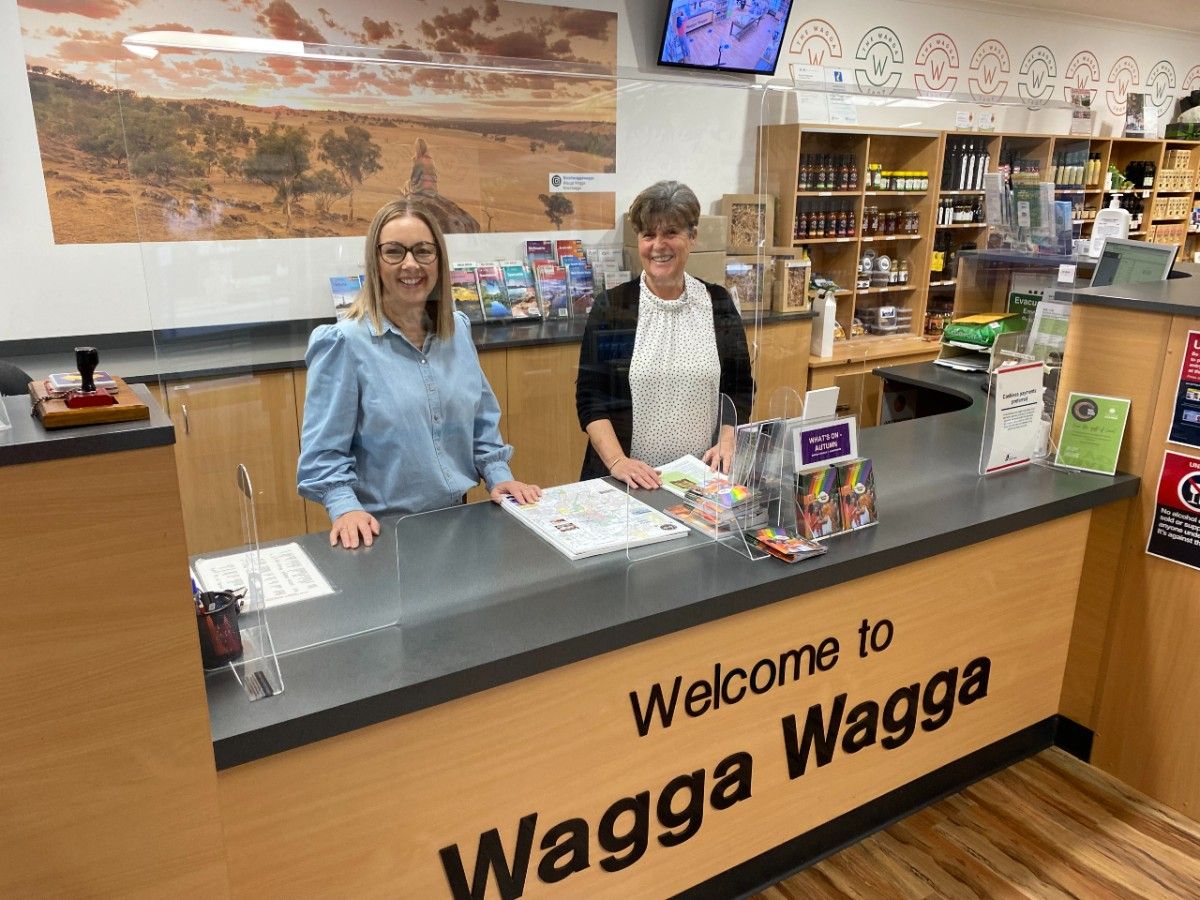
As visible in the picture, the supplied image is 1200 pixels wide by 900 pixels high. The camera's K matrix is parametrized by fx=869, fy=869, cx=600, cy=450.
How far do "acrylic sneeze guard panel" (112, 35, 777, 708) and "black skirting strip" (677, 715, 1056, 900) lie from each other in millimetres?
809

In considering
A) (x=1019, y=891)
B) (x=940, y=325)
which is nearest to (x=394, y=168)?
(x=1019, y=891)

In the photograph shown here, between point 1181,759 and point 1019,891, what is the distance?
2.21 ft

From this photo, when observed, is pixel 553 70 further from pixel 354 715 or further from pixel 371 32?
pixel 371 32

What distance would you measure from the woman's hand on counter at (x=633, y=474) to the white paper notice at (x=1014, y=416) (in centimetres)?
94

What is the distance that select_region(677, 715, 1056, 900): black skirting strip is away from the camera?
79.9 inches

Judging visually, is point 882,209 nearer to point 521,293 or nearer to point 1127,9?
point 1127,9

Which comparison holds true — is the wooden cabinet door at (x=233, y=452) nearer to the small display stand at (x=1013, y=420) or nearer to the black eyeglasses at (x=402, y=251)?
the black eyeglasses at (x=402, y=251)

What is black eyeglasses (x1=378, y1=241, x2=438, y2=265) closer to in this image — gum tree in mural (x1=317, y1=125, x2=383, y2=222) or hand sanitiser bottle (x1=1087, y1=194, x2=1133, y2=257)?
gum tree in mural (x1=317, y1=125, x2=383, y2=222)

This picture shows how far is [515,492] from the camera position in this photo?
2.03 meters

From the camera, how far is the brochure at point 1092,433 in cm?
238

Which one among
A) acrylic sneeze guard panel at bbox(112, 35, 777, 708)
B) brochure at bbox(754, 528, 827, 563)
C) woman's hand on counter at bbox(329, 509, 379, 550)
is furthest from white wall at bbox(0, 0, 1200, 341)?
brochure at bbox(754, 528, 827, 563)

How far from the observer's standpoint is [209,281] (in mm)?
1727

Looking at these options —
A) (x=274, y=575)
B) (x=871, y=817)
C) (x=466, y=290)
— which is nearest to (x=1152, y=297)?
(x=871, y=817)

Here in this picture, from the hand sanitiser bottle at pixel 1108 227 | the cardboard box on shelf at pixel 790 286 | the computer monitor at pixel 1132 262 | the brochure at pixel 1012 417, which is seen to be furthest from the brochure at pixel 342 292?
the hand sanitiser bottle at pixel 1108 227
